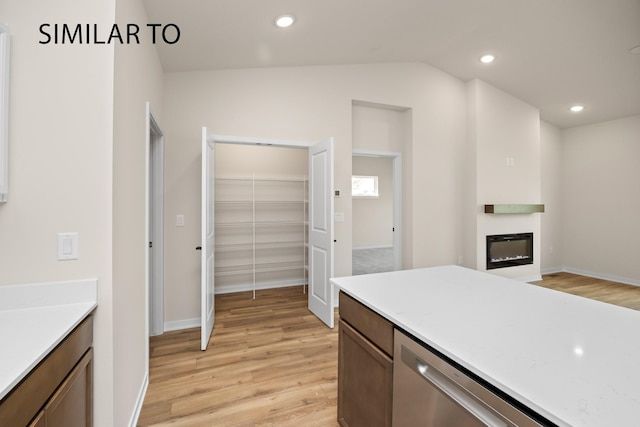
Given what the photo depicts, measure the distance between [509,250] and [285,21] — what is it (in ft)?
15.4

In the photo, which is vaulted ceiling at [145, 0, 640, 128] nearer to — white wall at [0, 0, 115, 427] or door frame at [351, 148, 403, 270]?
white wall at [0, 0, 115, 427]

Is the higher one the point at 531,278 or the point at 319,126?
the point at 319,126

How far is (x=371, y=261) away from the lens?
22.2 feet

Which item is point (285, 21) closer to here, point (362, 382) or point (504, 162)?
point (362, 382)

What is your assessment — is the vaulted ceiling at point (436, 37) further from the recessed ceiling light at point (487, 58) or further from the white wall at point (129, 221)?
the white wall at point (129, 221)

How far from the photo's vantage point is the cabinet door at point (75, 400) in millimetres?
1032

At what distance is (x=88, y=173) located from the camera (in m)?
1.40

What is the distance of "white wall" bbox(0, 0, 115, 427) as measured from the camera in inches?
52.2

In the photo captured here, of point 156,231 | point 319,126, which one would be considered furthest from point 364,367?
point 319,126

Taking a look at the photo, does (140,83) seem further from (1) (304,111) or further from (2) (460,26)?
(2) (460,26)

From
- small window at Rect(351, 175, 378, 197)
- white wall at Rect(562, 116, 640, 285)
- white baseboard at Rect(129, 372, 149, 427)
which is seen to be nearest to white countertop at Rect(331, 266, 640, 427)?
white baseboard at Rect(129, 372, 149, 427)

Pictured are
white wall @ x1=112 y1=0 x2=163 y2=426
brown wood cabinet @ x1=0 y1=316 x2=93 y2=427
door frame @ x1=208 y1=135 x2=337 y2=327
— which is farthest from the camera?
door frame @ x1=208 y1=135 x2=337 y2=327

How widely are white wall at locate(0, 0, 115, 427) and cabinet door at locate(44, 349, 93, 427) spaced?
0.07 m

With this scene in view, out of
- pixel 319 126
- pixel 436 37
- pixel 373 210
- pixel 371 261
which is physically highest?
pixel 436 37
